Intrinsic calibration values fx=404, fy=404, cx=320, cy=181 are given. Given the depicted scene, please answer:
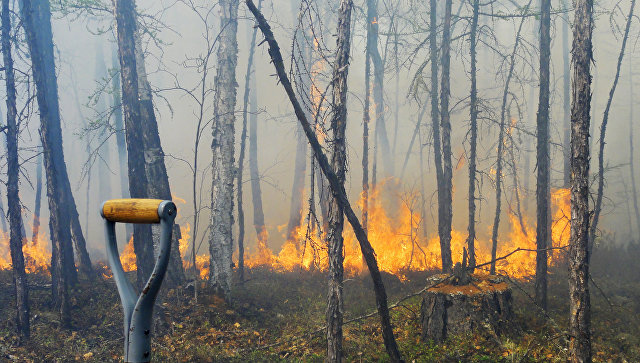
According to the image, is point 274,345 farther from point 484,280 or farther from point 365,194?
point 365,194

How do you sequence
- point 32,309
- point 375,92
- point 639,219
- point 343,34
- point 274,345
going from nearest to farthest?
point 343,34 < point 274,345 < point 32,309 < point 375,92 < point 639,219

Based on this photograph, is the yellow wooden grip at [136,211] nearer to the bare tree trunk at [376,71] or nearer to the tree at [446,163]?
the tree at [446,163]

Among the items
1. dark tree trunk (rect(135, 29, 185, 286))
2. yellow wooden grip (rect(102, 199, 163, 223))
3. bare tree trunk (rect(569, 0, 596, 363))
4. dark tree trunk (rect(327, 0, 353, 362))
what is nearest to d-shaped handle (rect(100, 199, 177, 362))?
yellow wooden grip (rect(102, 199, 163, 223))

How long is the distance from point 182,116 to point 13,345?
4251 centimetres

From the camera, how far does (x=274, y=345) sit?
7.58 meters

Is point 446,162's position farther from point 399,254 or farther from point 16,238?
point 16,238

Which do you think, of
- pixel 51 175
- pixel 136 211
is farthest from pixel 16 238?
pixel 136 211

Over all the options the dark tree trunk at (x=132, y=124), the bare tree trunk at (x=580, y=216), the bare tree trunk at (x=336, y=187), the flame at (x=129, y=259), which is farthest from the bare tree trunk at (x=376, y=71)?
→ the flame at (x=129, y=259)

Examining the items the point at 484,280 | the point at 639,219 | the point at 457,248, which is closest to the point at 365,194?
the point at 457,248

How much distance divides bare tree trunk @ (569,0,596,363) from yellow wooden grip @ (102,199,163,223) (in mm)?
5284

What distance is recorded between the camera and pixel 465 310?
23.1ft

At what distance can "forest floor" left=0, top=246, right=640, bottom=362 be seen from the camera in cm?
680

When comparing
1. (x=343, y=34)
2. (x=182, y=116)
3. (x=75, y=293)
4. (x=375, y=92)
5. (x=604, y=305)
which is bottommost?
(x=604, y=305)

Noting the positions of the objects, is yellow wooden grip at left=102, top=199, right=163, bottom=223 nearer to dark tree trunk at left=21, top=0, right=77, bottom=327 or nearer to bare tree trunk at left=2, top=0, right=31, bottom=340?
bare tree trunk at left=2, top=0, right=31, bottom=340
